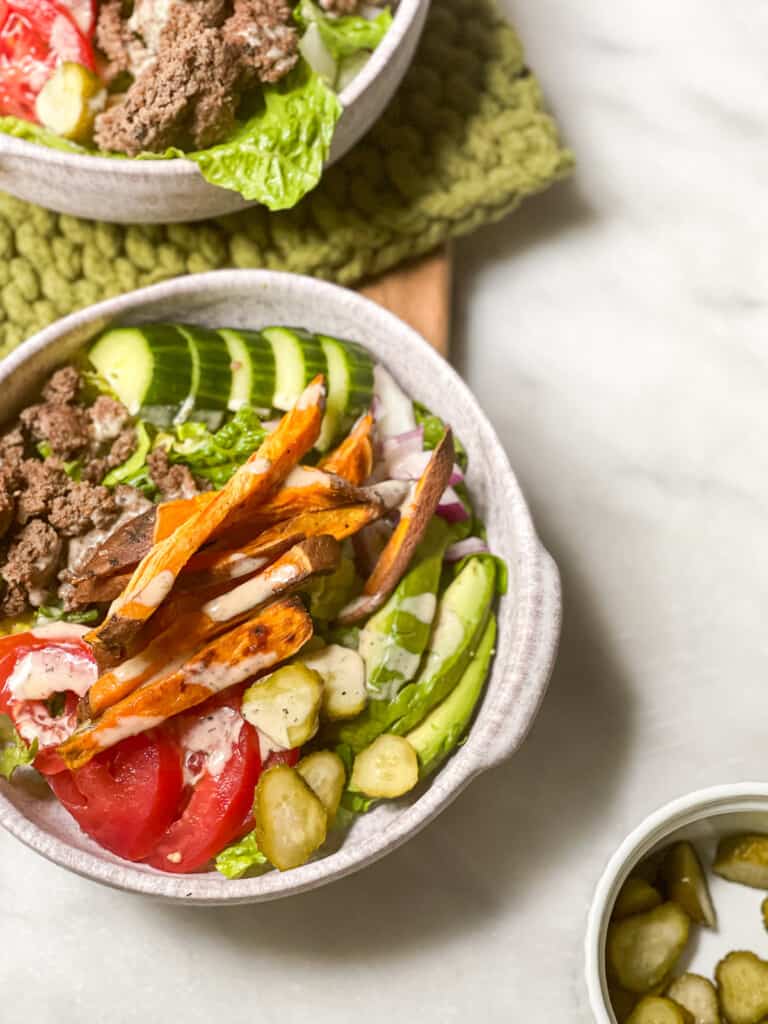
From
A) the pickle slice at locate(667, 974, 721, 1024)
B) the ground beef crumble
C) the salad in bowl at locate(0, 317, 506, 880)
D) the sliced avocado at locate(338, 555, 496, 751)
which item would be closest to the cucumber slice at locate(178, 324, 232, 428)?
the salad in bowl at locate(0, 317, 506, 880)

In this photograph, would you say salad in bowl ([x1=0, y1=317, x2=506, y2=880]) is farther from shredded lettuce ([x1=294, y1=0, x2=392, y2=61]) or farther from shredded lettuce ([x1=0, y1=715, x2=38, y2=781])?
shredded lettuce ([x1=294, y1=0, x2=392, y2=61])

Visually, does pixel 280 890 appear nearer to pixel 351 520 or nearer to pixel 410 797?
pixel 410 797

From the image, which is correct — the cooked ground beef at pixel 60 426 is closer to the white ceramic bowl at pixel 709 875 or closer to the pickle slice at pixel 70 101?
the pickle slice at pixel 70 101

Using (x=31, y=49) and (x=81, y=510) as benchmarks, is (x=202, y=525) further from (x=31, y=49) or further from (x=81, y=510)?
(x=31, y=49)

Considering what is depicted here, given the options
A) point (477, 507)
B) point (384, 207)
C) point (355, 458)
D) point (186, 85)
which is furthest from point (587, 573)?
point (186, 85)

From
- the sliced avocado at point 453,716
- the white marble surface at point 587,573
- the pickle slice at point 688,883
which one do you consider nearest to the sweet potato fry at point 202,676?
the sliced avocado at point 453,716

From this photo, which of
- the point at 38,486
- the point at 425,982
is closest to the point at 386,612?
the point at 38,486
